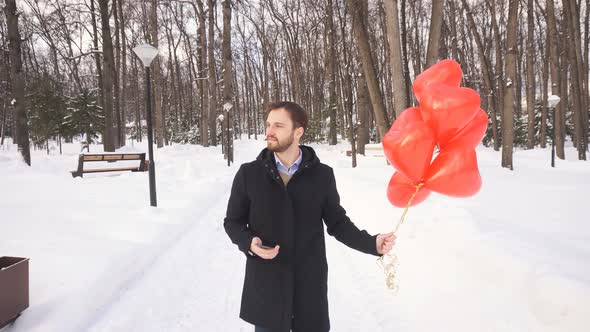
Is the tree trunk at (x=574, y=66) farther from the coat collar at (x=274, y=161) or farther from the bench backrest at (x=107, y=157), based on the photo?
the bench backrest at (x=107, y=157)

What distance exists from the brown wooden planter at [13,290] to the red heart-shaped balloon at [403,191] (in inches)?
114

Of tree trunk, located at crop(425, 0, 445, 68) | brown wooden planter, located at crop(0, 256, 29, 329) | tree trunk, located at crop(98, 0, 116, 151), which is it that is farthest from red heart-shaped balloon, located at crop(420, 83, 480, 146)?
tree trunk, located at crop(98, 0, 116, 151)

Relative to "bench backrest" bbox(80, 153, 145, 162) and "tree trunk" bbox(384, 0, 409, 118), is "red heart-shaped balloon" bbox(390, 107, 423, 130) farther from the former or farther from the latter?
"bench backrest" bbox(80, 153, 145, 162)

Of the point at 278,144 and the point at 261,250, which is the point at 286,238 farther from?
the point at 278,144

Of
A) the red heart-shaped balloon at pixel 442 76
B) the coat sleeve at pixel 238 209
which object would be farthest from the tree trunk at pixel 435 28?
the coat sleeve at pixel 238 209

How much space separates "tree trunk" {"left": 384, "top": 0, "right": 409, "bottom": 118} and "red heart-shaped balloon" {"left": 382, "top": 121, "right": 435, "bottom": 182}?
5.07 metres

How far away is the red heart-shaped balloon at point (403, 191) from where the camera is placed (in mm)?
1853

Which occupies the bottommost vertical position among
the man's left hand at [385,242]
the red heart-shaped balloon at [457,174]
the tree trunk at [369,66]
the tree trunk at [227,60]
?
the man's left hand at [385,242]

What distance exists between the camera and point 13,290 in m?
2.66

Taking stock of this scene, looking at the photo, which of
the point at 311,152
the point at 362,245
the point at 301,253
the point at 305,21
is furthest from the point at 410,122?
the point at 305,21

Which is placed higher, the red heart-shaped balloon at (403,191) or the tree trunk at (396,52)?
the tree trunk at (396,52)

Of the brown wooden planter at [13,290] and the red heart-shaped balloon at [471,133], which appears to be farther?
the brown wooden planter at [13,290]

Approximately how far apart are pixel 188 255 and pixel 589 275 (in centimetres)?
419

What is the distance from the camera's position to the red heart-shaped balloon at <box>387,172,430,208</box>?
6.08ft
